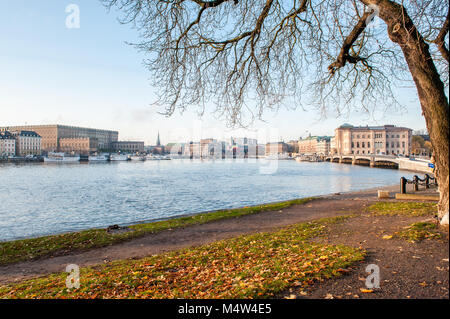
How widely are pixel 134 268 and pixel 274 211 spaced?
32.8 feet

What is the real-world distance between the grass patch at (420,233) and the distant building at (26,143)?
594ft

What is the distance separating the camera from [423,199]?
14797 mm

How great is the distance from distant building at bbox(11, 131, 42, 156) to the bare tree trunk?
594 feet

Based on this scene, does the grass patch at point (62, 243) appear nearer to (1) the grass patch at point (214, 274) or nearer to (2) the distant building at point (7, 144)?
(1) the grass patch at point (214, 274)

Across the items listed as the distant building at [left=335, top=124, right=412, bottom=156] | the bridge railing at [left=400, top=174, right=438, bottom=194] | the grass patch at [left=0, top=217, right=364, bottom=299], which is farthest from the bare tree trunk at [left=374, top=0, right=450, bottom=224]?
the distant building at [left=335, top=124, right=412, bottom=156]

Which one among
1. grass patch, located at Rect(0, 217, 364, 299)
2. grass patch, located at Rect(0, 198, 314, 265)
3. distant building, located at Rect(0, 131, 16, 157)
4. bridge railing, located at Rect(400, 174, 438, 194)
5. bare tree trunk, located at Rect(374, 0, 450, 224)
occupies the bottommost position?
grass patch, located at Rect(0, 198, 314, 265)

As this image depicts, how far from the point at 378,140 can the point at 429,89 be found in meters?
144

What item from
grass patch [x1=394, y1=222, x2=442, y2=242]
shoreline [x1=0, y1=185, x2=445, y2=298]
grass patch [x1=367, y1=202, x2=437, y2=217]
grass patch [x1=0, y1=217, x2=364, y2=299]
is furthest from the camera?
grass patch [x1=367, y1=202, x2=437, y2=217]

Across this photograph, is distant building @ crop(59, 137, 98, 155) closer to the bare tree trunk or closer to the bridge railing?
the bridge railing

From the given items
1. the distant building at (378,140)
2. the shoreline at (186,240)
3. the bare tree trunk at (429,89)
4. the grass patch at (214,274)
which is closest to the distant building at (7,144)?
the distant building at (378,140)

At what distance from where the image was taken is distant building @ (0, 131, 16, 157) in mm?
142250

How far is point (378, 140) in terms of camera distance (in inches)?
5236
